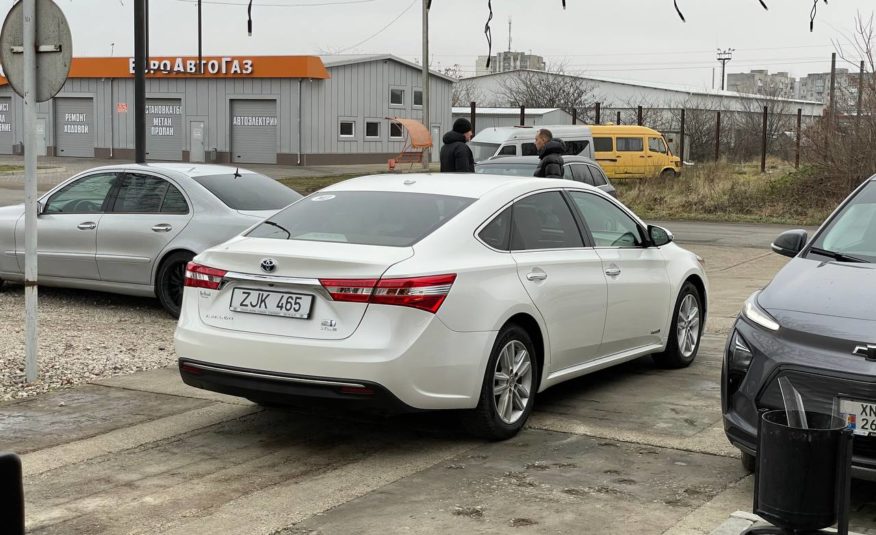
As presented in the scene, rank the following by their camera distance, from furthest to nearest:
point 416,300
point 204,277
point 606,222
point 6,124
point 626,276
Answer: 1. point 6,124
2. point 606,222
3. point 626,276
4. point 204,277
5. point 416,300

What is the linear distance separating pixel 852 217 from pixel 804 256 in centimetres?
55

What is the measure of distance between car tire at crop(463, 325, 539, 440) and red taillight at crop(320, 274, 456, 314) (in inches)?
22.1

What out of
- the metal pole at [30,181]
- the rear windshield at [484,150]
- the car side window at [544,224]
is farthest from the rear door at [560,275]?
the rear windshield at [484,150]

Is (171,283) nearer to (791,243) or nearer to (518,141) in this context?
(791,243)

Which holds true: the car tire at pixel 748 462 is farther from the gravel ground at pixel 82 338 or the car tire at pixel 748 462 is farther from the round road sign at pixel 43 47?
the round road sign at pixel 43 47

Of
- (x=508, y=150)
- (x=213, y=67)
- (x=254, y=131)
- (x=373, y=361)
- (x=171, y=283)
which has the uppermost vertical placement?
(x=213, y=67)

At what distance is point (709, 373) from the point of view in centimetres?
829

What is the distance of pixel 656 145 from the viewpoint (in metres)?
35.1

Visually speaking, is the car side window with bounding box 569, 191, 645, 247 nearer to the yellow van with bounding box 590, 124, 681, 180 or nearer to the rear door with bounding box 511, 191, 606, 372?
the rear door with bounding box 511, 191, 606, 372

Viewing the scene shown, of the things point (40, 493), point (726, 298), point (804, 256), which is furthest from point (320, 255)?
point (726, 298)

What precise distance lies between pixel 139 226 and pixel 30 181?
2.75 metres

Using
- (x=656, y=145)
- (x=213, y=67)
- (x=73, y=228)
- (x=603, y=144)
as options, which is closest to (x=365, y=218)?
(x=73, y=228)

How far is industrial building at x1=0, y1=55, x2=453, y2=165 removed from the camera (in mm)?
45938

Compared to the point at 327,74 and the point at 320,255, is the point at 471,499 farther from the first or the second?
the point at 327,74
